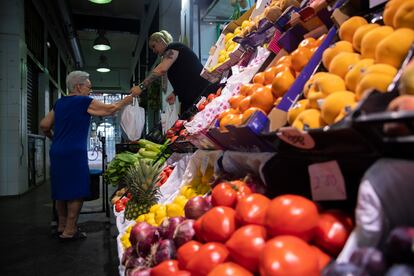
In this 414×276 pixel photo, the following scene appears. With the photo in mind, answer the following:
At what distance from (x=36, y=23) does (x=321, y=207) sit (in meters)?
10.2

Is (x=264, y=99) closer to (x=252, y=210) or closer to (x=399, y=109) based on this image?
(x=252, y=210)

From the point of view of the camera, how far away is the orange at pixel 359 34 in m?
1.09

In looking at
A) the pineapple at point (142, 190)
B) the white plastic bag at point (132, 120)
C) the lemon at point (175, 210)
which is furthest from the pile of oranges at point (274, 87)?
the white plastic bag at point (132, 120)

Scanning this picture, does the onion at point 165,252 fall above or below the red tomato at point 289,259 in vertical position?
below

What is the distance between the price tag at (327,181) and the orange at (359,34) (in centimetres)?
47

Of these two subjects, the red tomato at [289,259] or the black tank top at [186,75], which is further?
the black tank top at [186,75]

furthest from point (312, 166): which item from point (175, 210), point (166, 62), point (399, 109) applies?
point (166, 62)

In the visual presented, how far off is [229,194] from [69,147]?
10.3 feet

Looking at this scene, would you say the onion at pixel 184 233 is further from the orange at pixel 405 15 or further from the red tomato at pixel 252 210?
the orange at pixel 405 15

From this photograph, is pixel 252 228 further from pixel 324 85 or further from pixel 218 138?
pixel 218 138

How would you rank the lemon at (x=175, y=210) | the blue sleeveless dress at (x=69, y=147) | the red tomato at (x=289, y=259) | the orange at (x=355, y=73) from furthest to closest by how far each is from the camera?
the blue sleeveless dress at (x=69, y=147), the lemon at (x=175, y=210), the orange at (x=355, y=73), the red tomato at (x=289, y=259)

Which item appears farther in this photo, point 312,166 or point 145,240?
point 145,240

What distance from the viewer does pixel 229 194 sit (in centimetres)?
114

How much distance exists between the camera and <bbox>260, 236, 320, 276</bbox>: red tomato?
72 cm
